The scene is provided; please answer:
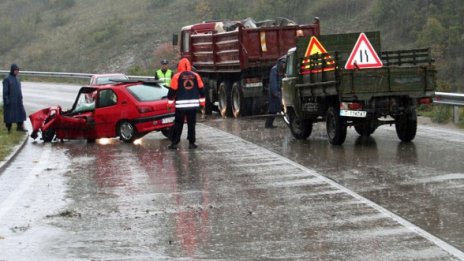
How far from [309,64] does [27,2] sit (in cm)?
7625

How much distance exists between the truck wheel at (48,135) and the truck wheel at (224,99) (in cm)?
760

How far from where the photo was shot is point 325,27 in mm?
49469

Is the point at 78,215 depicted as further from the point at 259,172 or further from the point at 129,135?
the point at 129,135

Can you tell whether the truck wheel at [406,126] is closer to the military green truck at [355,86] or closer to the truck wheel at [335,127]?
the military green truck at [355,86]

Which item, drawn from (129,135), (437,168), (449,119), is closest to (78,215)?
(437,168)

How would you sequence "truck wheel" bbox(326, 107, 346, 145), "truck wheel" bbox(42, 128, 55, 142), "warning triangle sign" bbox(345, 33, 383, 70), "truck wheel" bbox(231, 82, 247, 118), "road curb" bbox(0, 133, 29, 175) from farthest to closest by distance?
1. "truck wheel" bbox(231, 82, 247, 118)
2. "truck wheel" bbox(42, 128, 55, 142)
3. "warning triangle sign" bbox(345, 33, 383, 70)
4. "truck wheel" bbox(326, 107, 346, 145)
5. "road curb" bbox(0, 133, 29, 175)

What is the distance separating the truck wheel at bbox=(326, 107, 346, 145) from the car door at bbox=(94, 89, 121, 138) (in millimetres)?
4879

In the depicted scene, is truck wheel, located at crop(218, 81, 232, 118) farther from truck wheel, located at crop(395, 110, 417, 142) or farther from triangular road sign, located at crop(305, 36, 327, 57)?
truck wheel, located at crop(395, 110, 417, 142)

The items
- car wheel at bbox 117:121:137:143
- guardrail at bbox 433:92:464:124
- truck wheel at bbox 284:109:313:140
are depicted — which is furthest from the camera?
guardrail at bbox 433:92:464:124

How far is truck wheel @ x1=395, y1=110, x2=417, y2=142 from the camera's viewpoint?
16141 millimetres

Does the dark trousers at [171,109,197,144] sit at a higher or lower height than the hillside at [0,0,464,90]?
lower

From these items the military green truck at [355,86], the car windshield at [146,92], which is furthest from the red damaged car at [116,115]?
the military green truck at [355,86]

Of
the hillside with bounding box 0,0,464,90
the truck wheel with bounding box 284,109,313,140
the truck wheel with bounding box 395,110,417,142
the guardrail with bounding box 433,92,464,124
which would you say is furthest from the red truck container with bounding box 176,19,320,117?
the hillside with bounding box 0,0,464,90

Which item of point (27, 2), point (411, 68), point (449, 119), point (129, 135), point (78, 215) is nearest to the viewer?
point (78, 215)
